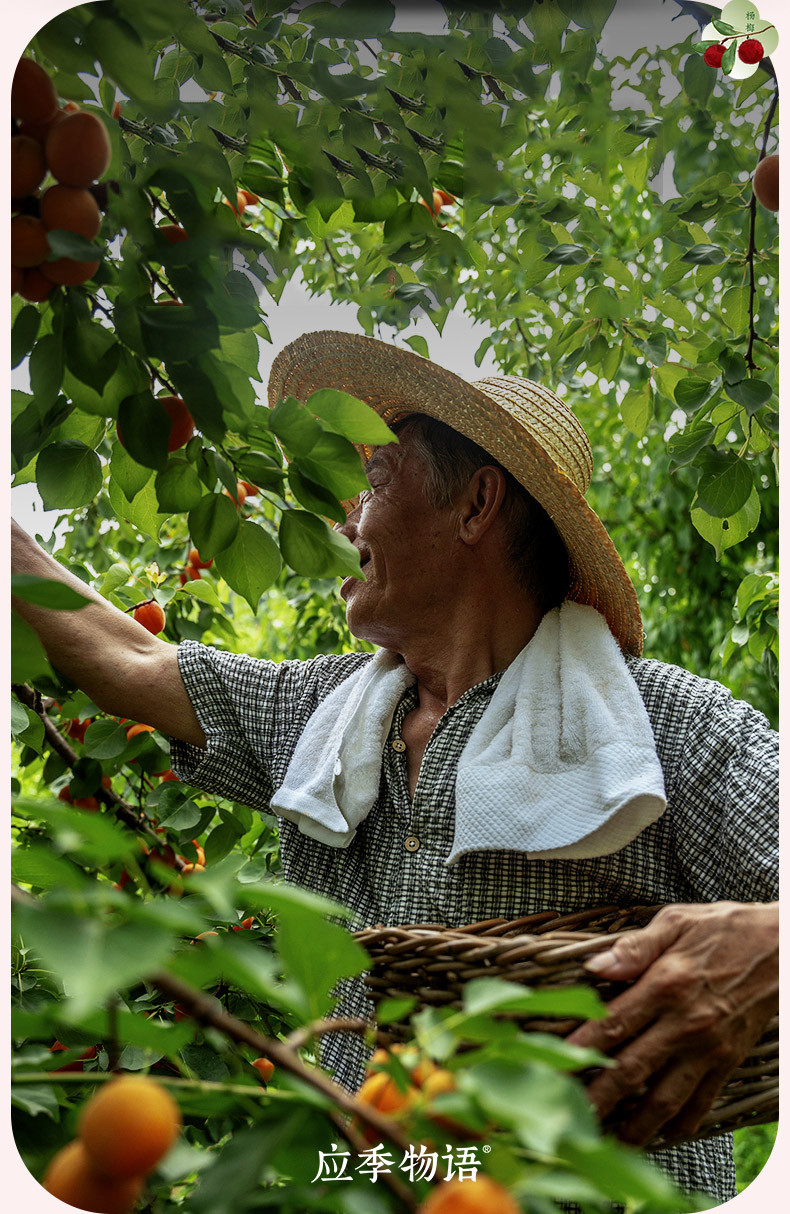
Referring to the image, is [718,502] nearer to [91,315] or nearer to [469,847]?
[469,847]

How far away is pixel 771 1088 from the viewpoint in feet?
2.01

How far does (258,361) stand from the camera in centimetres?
62

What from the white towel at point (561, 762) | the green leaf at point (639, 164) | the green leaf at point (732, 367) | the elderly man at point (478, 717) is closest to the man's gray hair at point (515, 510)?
the elderly man at point (478, 717)

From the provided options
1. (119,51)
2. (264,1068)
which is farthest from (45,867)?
(264,1068)

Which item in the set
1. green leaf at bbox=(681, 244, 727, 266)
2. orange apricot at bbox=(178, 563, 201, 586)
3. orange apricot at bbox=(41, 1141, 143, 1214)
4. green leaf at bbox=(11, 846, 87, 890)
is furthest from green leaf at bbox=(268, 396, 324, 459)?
orange apricot at bbox=(178, 563, 201, 586)

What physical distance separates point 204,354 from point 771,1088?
561 mm

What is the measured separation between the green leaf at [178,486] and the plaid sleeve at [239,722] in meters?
0.34

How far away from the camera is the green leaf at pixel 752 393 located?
2.73 feet

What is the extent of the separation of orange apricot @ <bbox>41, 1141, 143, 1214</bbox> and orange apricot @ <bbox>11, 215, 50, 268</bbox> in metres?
0.42

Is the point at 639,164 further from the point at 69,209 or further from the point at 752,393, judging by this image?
the point at 69,209

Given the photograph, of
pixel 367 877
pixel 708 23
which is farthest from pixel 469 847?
pixel 708 23

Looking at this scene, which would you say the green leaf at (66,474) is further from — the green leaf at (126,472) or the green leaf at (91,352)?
the green leaf at (91,352)

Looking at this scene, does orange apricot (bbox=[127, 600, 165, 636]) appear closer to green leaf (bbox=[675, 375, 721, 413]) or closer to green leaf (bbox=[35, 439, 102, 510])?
green leaf (bbox=[35, 439, 102, 510])

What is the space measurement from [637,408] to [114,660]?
641 millimetres
